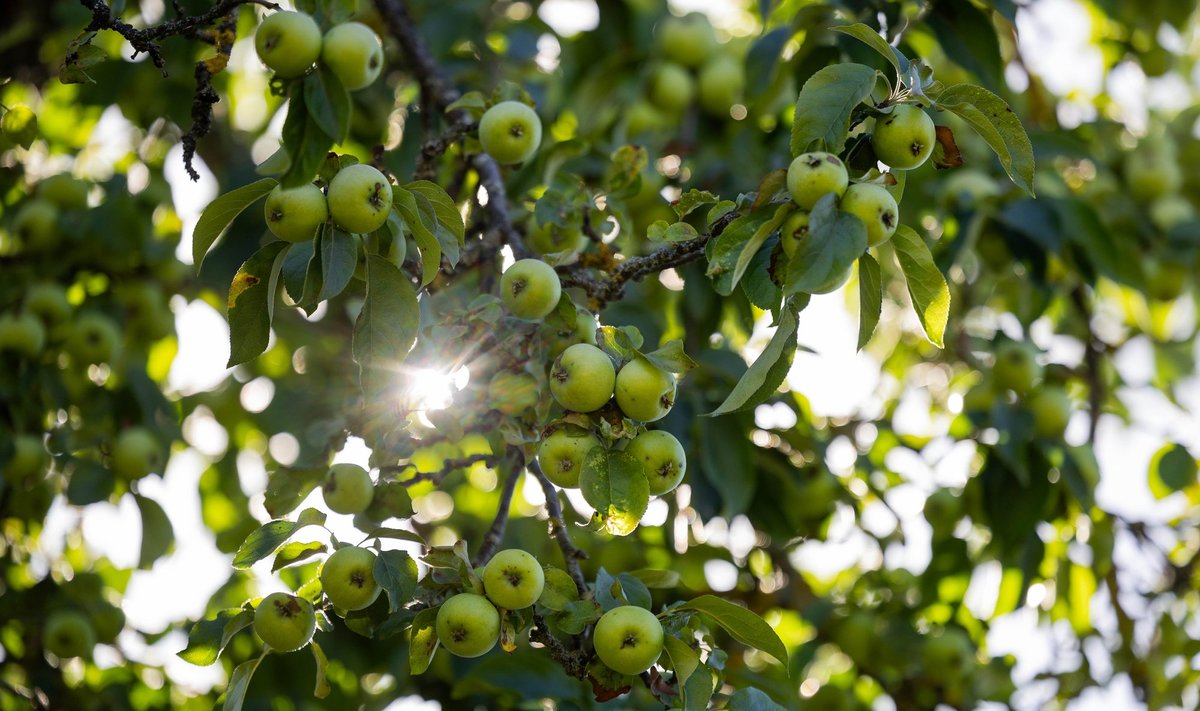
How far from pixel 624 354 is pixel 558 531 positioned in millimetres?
330

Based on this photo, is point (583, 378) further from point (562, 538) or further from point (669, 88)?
point (669, 88)

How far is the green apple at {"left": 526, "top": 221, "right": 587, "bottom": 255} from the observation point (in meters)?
2.18

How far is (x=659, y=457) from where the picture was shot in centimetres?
171

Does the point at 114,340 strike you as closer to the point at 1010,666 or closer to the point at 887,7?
the point at 887,7

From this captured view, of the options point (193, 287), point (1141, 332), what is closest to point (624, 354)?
point (193, 287)

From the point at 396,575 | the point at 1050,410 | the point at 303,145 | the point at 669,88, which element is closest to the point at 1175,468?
the point at 1050,410

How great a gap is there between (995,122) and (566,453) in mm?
786

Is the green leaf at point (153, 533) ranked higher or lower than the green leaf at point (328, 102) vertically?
lower

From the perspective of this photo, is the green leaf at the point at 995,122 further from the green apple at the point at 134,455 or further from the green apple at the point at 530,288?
the green apple at the point at 134,455

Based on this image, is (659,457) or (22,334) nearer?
(659,457)

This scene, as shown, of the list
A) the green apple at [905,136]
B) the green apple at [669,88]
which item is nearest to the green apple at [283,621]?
the green apple at [905,136]

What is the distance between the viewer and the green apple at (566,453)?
66.7 inches

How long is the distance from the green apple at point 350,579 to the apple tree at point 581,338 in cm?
→ 1

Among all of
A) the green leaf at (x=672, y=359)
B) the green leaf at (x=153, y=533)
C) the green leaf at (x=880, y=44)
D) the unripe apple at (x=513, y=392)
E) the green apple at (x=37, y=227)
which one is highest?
the green leaf at (x=880, y=44)
